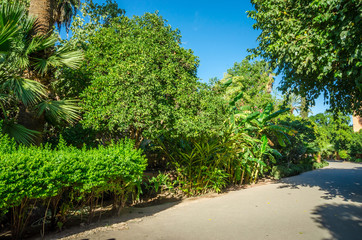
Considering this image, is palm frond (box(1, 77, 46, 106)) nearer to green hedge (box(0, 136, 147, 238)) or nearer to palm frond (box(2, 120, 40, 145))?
palm frond (box(2, 120, 40, 145))

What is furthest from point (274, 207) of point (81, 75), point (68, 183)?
point (81, 75)

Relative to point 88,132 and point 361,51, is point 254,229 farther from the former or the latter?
point 88,132

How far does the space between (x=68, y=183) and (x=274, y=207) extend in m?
4.71

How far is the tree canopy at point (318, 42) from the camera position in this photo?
4.89 m

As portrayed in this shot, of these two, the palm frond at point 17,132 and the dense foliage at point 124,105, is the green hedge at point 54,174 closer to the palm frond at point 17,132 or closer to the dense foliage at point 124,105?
the dense foliage at point 124,105

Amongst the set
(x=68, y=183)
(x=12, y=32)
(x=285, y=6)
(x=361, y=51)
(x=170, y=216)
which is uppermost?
(x=285, y=6)

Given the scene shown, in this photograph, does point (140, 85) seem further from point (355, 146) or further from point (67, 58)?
point (355, 146)

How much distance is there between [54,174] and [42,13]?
5586 millimetres

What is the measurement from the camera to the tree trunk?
22.1 feet

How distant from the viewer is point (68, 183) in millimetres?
3703

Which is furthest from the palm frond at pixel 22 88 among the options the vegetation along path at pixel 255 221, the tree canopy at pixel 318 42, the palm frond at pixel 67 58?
the tree canopy at pixel 318 42

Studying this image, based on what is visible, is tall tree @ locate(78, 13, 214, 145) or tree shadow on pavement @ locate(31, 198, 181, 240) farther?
tall tree @ locate(78, 13, 214, 145)

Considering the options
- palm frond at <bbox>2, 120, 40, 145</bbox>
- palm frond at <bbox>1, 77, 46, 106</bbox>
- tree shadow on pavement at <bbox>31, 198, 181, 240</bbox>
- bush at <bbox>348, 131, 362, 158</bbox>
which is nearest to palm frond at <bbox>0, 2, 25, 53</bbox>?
palm frond at <bbox>1, 77, 46, 106</bbox>

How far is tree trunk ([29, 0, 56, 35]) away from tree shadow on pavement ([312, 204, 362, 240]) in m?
8.41
